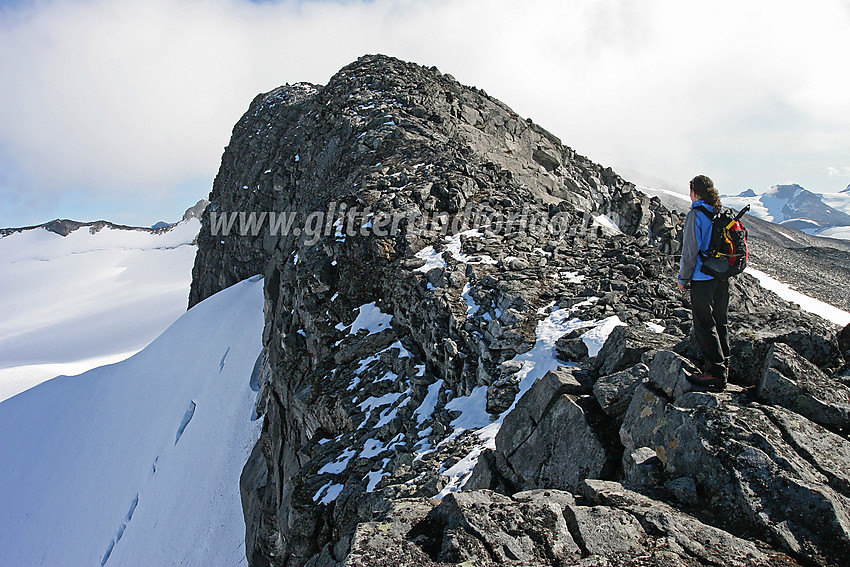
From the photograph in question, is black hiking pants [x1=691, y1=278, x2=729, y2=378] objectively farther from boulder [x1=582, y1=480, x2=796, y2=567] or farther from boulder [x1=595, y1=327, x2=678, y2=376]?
boulder [x1=582, y1=480, x2=796, y2=567]

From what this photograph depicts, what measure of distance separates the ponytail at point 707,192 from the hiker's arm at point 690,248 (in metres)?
0.24

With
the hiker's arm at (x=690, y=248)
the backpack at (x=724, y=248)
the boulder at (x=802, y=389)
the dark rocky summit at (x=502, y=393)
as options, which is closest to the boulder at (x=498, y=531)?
the dark rocky summit at (x=502, y=393)

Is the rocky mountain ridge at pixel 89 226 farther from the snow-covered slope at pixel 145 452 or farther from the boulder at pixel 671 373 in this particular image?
the boulder at pixel 671 373

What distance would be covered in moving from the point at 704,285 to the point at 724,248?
55cm

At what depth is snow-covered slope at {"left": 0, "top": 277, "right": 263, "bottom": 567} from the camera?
23.4 meters

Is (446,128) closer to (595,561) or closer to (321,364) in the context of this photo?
(321,364)

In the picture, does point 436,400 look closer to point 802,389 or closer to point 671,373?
point 671,373

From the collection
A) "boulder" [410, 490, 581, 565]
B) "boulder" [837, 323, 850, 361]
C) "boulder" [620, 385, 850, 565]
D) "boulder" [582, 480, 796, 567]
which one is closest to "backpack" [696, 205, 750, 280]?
"boulder" [620, 385, 850, 565]

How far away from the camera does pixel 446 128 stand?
27.1 meters

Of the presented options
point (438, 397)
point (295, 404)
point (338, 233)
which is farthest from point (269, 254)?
point (438, 397)

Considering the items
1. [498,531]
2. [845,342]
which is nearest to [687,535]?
[498,531]

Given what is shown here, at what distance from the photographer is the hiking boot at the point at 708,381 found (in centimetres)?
616

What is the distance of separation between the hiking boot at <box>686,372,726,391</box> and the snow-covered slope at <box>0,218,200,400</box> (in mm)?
61455

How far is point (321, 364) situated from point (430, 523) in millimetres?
10952
